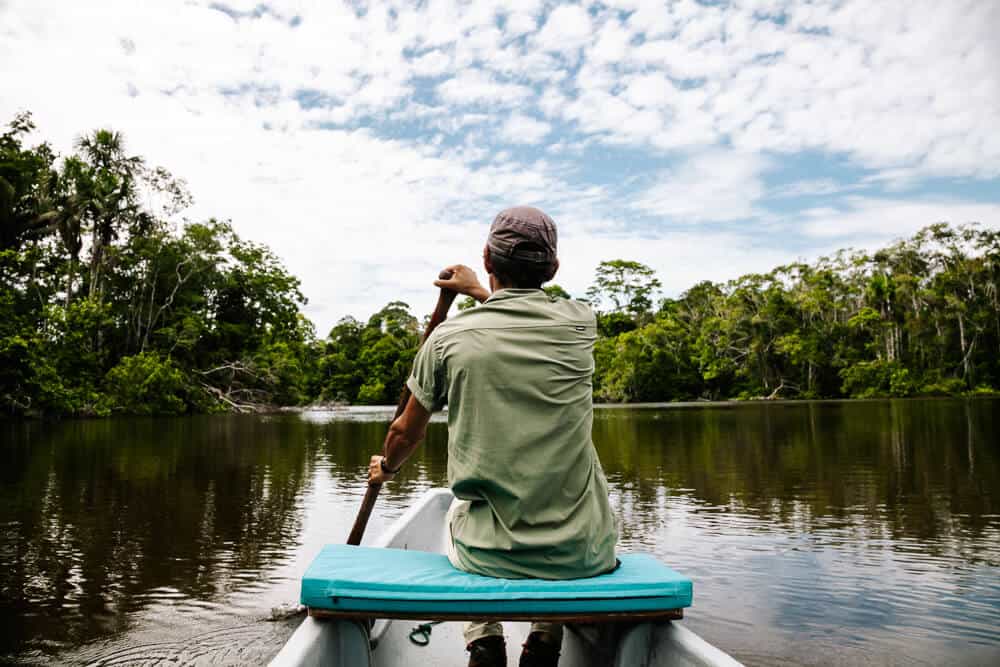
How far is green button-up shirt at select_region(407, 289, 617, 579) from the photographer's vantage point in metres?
1.71

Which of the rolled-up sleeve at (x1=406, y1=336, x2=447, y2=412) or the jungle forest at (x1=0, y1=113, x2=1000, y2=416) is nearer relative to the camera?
the rolled-up sleeve at (x1=406, y1=336, x2=447, y2=412)

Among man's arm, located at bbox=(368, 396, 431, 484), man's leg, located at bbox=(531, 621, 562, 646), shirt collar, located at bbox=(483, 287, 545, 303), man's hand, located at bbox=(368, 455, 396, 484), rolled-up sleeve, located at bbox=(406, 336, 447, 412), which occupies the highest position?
shirt collar, located at bbox=(483, 287, 545, 303)

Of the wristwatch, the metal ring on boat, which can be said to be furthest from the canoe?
the wristwatch

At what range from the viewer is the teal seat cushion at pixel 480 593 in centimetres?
163

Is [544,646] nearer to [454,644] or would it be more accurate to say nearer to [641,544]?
[454,644]

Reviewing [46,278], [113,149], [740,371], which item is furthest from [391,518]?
[740,371]

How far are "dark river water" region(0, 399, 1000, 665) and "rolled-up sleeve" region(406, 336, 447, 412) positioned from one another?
2.52 meters

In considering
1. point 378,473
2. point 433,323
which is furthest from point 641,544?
point 378,473

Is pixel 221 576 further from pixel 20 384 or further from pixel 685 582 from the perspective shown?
pixel 20 384

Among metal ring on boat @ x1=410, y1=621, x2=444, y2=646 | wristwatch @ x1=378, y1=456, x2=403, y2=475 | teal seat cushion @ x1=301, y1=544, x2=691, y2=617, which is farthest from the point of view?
metal ring on boat @ x1=410, y1=621, x2=444, y2=646

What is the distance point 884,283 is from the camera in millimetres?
45625

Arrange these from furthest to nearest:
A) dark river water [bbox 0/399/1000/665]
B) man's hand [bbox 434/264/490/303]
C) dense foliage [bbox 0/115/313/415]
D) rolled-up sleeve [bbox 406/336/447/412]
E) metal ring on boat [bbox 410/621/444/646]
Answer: dense foliage [bbox 0/115/313/415], dark river water [bbox 0/399/1000/665], metal ring on boat [bbox 410/621/444/646], man's hand [bbox 434/264/490/303], rolled-up sleeve [bbox 406/336/447/412]

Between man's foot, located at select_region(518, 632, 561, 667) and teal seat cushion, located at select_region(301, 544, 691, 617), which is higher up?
teal seat cushion, located at select_region(301, 544, 691, 617)

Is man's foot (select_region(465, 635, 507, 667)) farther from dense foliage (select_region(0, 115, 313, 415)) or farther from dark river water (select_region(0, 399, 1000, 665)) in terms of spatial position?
dense foliage (select_region(0, 115, 313, 415))
